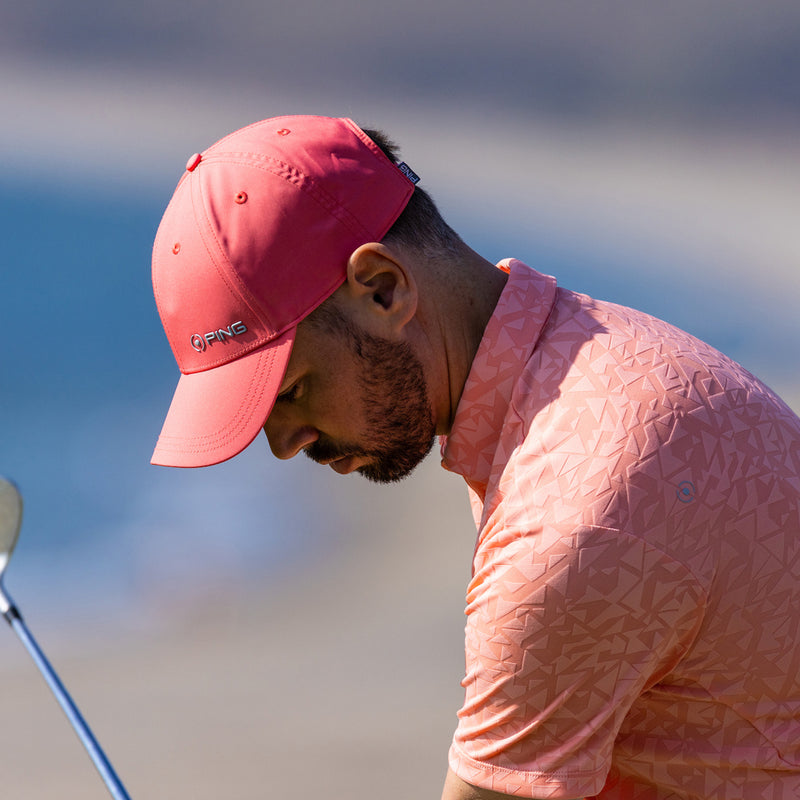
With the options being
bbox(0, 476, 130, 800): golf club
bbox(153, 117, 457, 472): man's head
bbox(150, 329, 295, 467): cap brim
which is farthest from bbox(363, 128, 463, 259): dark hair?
bbox(0, 476, 130, 800): golf club

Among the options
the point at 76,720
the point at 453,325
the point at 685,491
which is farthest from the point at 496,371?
the point at 76,720

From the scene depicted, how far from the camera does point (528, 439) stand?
0.67 metres

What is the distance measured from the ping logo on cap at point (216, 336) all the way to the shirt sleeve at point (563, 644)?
9.7 inches

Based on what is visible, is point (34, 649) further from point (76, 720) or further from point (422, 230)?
point (422, 230)

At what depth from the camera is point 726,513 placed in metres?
0.64

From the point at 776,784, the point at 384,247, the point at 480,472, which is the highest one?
the point at 384,247

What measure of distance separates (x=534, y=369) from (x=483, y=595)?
17cm

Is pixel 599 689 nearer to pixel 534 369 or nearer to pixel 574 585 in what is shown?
pixel 574 585

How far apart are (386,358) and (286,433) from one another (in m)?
0.11

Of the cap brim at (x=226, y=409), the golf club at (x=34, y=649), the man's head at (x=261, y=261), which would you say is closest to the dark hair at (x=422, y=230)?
the man's head at (x=261, y=261)

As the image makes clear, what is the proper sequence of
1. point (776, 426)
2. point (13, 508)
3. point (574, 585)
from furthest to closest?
point (13, 508) < point (776, 426) < point (574, 585)

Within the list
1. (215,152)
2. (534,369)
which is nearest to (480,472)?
(534,369)

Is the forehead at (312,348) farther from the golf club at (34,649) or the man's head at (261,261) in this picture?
the golf club at (34,649)

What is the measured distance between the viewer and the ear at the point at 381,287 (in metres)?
0.72
